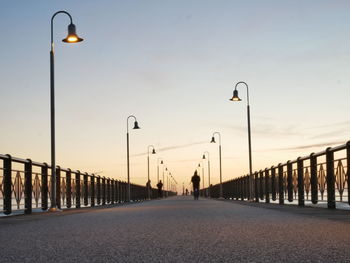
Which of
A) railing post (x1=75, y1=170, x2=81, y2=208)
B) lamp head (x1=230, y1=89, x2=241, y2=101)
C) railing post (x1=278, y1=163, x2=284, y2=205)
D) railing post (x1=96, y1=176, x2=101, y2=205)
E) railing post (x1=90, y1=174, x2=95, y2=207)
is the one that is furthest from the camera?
lamp head (x1=230, y1=89, x2=241, y2=101)

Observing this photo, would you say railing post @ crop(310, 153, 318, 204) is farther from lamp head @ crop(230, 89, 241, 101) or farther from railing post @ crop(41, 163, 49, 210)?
lamp head @ crop(230, 89, 241, 101)

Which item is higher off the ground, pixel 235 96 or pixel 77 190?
pixel 235 96

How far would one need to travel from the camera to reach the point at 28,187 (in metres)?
16.0

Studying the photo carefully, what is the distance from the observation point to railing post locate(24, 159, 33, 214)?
15742 millimetres

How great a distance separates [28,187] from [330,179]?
8178mm

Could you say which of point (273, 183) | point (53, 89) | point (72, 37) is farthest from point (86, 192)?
point (72, 37)

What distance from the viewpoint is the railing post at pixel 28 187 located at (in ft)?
51.6

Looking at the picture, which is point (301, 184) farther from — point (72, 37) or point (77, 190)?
point (77, 190)

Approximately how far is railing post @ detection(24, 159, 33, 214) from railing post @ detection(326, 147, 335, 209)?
8030 mm

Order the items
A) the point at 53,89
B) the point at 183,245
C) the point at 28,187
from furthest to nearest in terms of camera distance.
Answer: the point at 53,89
the point at 28,187
the point at 183,245

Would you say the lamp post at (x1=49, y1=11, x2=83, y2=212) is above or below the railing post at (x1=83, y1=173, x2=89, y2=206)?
above

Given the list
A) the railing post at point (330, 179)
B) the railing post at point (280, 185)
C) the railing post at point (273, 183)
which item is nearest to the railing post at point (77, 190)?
the railing post at point (273, 183)

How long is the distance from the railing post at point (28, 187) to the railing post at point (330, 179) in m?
8.03

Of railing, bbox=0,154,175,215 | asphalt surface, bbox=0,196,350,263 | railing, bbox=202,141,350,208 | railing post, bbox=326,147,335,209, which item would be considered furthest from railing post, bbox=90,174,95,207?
asphalt surface, bbox=0,196,350,263
